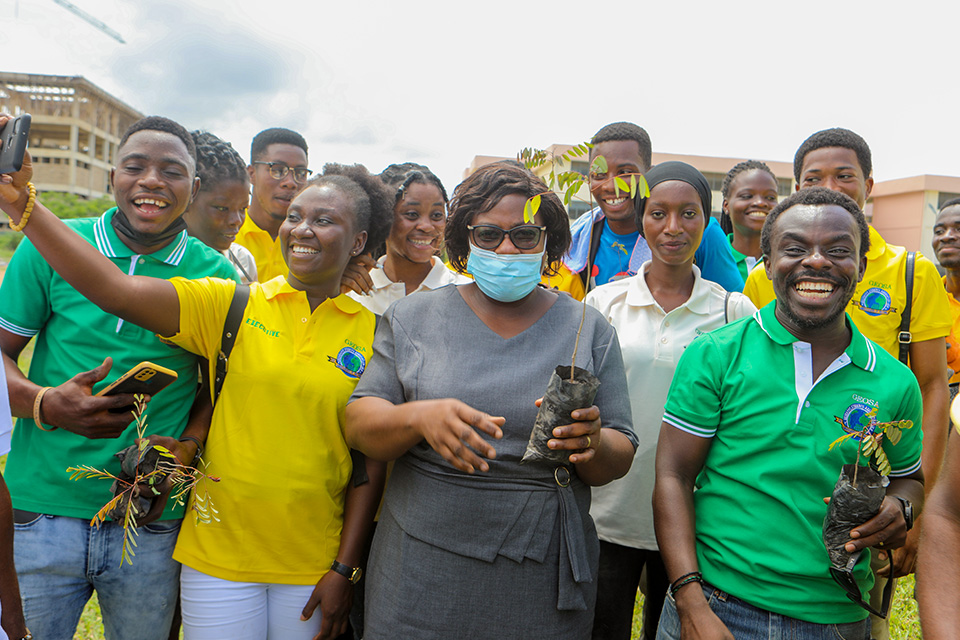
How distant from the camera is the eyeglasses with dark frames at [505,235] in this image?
2.40 metres

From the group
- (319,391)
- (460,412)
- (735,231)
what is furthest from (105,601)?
(735,231)

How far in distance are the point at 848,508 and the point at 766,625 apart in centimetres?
53

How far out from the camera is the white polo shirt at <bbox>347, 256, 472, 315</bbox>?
3528 mm

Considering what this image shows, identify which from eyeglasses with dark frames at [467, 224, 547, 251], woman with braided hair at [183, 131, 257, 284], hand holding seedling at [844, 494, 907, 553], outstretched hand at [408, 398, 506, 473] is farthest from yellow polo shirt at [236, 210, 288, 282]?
hand holding seedling at [844, 494, 907, 553]

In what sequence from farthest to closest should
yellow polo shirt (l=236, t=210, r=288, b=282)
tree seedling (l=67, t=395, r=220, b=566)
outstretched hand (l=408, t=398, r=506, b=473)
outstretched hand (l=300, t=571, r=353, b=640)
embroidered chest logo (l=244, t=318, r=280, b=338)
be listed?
yellow polo shirt (l=236, t=210, r=288, b=282), embroidered chest logo (l=244, t=318, r=280, b=338), outstretched hand (l=300, t=571, r=353, b=640), tree seedling (l=67, t=395, r=220, b=566), outstretched hand (l=408, t=398, r=506, b=473)

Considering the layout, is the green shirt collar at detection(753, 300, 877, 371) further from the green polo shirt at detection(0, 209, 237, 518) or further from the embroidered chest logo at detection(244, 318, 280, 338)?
the green polo shirt at detection(0, 209, 237, 518)

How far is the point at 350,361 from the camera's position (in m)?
2.66

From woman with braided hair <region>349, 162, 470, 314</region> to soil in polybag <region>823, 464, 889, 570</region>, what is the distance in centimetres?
221

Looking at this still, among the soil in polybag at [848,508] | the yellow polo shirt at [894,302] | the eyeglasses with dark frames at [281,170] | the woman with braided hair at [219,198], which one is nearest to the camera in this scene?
the soil in polybag at [848,508]

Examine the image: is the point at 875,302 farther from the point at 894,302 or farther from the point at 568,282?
the point at 568,282

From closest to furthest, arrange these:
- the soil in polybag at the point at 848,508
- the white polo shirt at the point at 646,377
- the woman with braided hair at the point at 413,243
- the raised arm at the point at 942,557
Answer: the raised arm at the point at 942,557 < the soil in polybag at the point at 848,508 < the white polo shirt at the point at 646,377 < the woman with braided hair at the point at 413,243

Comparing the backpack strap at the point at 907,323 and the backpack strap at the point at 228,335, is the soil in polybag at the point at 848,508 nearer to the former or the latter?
the backpack strap at the point at 907,323

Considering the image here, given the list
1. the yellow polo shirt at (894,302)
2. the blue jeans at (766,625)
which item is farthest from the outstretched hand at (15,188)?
the yellow polo shirt at (894,302)

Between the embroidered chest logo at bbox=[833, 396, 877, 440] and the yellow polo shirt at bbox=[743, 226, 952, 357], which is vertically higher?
the yellow polo shirt at bbox=[743, 226, 952, 357]
